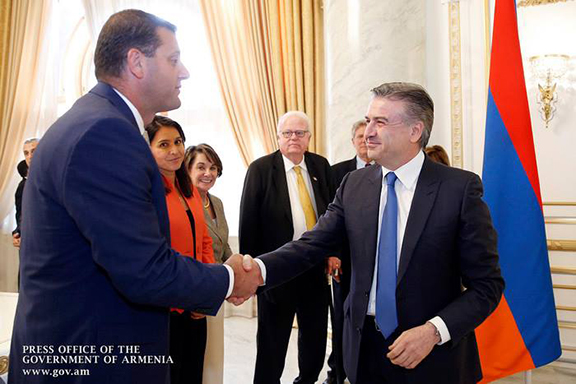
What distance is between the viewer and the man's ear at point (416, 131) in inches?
72.4

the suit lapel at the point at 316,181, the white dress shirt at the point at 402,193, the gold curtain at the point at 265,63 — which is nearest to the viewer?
the white dress shirt at the point at 402,193

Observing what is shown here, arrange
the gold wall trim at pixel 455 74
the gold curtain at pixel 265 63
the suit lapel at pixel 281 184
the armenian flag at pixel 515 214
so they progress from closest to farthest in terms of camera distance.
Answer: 1. the armenian flag at pixel 515 214
2. the suit lapel at pixel 281 184
3. the gold wall trim at pixel 455 74
4. the gold curtain at pixel 265 63

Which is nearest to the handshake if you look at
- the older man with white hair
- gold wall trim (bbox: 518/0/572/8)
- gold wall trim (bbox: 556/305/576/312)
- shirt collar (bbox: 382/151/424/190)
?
shirt collar (bbox: 382/151/424/190)

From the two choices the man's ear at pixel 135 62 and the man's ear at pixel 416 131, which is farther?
the man's ear at pixel 416 131

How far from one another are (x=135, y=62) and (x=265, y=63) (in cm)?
392

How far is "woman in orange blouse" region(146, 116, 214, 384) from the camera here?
230cm

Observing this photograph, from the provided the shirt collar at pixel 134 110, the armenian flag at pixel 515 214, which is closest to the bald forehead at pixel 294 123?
the armenian flag at pixel 515 214

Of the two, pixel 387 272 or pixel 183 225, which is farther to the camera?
pixel 183 225

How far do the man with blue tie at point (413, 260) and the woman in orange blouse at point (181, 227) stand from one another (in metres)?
0.83

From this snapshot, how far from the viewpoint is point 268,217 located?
10.3 ft

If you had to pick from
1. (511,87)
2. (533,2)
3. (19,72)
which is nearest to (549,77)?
(533,2)

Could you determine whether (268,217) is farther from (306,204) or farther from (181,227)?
(181,227)

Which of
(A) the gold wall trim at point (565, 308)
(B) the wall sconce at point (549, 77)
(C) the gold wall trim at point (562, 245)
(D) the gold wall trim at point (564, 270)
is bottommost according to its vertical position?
(A) the gold wall trim at point (565, 308)

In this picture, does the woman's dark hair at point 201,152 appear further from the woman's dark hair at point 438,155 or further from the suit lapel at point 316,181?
the woman's dark hair at point 438,155
